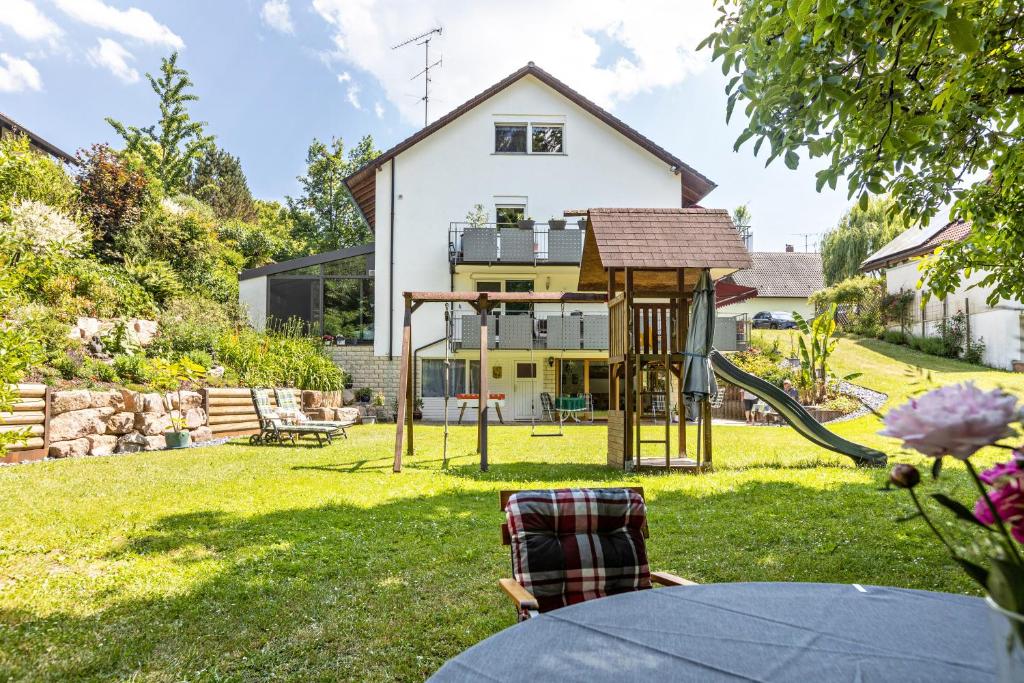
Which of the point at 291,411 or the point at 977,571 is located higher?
the point at 977,571

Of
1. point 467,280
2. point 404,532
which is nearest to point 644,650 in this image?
point 404,532

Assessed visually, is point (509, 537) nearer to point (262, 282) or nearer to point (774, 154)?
point (774, 154)

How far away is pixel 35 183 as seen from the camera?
16.8 m

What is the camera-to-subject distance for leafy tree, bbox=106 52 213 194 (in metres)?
36.3

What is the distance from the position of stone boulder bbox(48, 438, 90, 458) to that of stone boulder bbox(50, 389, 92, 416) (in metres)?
0.51

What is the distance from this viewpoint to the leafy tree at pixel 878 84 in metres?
3.75

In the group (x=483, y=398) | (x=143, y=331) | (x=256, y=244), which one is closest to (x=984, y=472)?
(x=483, y=398)

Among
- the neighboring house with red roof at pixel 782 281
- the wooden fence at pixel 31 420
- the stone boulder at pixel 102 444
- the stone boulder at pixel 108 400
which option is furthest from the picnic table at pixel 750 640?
the neighboring house with red roof at pixel 782 281

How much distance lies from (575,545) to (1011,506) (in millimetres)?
2090

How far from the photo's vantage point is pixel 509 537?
3158 millimetres

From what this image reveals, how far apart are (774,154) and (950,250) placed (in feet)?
13.7

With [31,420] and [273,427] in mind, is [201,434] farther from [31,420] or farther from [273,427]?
[31,420]

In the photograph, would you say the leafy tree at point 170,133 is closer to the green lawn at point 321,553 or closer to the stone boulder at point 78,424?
the stone boulder at point 78,424

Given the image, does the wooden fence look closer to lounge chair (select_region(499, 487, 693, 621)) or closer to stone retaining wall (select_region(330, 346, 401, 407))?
lounge chair (select_region(499, 487, 693, 621))
